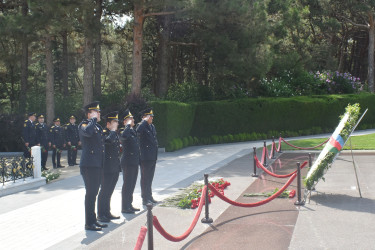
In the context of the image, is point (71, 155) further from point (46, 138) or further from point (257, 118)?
point (257, 118)

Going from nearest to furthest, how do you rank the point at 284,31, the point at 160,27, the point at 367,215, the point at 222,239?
1. the point at 222,239
2. the point at 367,215
3. the point at 284,31
4. the point at 160,27

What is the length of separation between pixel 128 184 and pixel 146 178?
2.20 ft

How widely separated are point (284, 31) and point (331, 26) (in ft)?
28.4

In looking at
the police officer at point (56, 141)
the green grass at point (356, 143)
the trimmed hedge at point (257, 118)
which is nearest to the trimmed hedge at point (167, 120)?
the trimmed hedge at point (257, 118)

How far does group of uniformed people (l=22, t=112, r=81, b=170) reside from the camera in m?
15.2

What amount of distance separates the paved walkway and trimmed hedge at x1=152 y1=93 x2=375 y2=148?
836cm

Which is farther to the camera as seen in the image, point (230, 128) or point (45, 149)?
point (230, 128)

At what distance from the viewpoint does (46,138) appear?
52.0ft

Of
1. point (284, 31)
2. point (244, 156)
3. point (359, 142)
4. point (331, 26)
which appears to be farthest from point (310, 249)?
point (331, 26)

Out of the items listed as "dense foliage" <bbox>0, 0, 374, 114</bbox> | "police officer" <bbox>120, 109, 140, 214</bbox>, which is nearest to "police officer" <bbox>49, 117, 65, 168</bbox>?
"dense foliage" <bbox>0, 0, 374, 114</bbox>

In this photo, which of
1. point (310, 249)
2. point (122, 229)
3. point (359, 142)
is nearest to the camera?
point (310, 249)

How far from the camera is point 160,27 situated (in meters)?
30.8

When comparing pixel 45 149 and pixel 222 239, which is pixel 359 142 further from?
pixel 222 239

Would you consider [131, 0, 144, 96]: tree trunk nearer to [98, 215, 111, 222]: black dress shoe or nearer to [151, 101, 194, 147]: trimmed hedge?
[151, 101, 194, 147]: trimmed hedge
